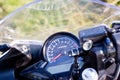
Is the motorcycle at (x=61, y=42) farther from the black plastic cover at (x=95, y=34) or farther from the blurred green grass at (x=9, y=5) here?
the blurred green grass at (x=9, y=5)

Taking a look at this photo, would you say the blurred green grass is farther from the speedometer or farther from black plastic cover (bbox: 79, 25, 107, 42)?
black plastic cover (bbox: 79, 25, 107, 42)

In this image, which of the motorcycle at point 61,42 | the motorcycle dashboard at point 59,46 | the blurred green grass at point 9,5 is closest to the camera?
the motorcycle at point 61,42

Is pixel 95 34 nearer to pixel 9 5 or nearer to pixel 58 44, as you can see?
pixel 58 44

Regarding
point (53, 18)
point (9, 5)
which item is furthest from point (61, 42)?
point (9, 5)

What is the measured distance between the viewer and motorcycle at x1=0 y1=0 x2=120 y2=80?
168 cm

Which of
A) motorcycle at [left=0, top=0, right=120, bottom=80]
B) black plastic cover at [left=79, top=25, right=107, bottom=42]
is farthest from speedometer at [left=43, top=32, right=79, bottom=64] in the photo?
black plastic cover at [left=79, top=25, right=107, bottom=42]

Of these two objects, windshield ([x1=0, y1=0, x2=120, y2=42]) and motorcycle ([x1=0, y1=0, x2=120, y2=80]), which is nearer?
motorcycle ([x1=0, y1=0, x2=120, y2=80])

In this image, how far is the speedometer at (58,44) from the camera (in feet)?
6.68

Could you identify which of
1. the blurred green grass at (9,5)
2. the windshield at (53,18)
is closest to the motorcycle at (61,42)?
the windshield at (53,18)

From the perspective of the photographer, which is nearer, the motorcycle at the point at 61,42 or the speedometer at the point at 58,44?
the motorcycle at the point at 61,42

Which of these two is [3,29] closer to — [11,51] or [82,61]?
[11,51]

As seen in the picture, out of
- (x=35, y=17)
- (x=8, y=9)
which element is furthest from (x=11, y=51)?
(x=8, y=9)

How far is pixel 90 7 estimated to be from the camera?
87.6 inches

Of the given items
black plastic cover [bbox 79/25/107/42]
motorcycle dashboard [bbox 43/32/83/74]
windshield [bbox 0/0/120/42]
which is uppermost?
windshield [bbox 0/0/120/42]
